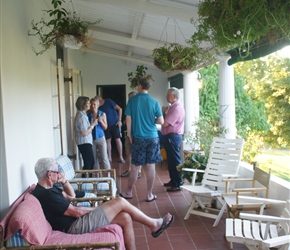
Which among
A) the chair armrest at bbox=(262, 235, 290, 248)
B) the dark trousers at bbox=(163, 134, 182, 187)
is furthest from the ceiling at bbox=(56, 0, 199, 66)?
the chair armrest at bbox=(262, 235, 290, 248)

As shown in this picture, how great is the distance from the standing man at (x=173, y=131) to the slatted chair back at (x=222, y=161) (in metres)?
0.77

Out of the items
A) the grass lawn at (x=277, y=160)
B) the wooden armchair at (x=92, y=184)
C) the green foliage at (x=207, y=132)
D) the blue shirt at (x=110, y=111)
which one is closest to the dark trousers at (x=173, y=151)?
the green foliage at (x=207, y=132)

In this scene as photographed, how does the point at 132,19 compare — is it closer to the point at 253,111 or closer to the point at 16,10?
the point at 16,10

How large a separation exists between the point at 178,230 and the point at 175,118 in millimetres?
1781

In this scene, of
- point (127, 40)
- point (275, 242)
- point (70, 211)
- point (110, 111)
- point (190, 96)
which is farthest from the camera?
point (110, 111)

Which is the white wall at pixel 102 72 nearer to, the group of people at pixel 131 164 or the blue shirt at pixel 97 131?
the group of people at pixel 131 164

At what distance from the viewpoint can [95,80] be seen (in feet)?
31.4

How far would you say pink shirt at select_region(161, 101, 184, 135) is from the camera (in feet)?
15.6

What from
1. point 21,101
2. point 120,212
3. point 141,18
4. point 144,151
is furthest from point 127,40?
point 120,212

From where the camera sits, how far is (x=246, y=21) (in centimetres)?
174

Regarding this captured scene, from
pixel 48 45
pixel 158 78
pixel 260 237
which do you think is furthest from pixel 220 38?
pixel 158 78

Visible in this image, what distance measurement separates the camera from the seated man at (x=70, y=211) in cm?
253

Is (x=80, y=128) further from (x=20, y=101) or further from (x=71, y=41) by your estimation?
(x=20, y=101)

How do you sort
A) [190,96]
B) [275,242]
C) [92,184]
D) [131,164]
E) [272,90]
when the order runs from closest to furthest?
[275,242]
[92,184]
[131,164]
[190,96]
[272,90]
